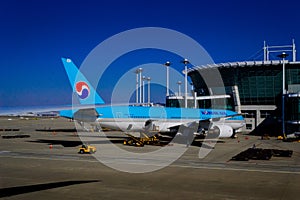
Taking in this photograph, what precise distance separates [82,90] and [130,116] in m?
6.50

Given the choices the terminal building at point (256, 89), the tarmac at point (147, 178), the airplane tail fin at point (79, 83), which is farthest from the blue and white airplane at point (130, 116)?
the terminal building at point (256, 89)

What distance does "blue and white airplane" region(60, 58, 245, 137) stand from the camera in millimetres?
28938

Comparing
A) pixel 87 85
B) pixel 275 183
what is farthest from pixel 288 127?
pixel 275 183

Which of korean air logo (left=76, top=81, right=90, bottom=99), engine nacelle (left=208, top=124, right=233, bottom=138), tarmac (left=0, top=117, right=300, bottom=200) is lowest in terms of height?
tarmac (left=0, top=117, right=300, bottom=200)

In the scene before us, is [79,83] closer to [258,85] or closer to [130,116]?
[130,116]

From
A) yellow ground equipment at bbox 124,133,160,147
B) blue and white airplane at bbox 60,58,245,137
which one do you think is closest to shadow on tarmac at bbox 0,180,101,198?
blue and white airplane at bbox 60,58,245,137

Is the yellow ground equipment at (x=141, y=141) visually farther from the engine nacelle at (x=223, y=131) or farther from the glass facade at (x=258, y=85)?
the glass facade at (x=258, y=85)

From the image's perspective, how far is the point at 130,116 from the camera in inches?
1321

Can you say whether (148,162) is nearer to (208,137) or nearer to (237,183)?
(237,183)

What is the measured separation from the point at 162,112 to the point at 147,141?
13.7ft

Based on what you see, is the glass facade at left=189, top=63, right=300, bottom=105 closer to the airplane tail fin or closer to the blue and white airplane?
the blue and white airplane

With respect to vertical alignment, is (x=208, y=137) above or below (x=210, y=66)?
below

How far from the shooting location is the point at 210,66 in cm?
6988

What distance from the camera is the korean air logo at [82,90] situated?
2886 centimetres
